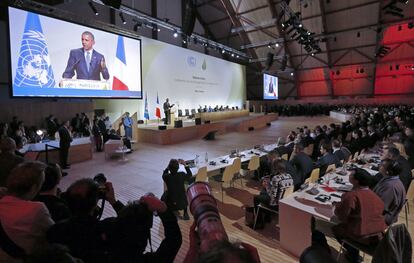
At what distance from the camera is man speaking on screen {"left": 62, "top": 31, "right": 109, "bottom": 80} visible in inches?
342

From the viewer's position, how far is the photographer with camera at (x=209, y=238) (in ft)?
2.21

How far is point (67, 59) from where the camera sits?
8555 mm

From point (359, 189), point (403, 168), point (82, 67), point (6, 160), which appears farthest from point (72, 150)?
point (403, 168)

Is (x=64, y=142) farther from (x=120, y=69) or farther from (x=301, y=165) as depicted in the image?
(x=301, y=165)

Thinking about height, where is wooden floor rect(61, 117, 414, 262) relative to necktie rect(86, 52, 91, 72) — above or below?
below

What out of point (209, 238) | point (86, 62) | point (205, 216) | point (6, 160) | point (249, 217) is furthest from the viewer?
point (86, 62)

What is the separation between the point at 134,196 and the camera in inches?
187

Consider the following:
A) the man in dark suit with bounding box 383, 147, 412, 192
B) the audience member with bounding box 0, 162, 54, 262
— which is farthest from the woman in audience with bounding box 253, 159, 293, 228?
the audience member with bounding box 0, 162, 54, 262

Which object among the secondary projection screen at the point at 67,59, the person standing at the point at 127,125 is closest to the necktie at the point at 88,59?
the secondary projection screen at the point at 67,59

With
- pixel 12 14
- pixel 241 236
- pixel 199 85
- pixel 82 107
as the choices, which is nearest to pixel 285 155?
pixel 241 236

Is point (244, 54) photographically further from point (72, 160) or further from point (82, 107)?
point (72, 160)

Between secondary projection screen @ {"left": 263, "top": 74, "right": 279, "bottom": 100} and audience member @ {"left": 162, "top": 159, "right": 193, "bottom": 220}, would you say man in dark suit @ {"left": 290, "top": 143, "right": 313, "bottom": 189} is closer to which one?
audience member @ {"left": 162, "top": 159, "right": 193, "bottom": 220}

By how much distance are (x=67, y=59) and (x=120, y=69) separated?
2.21 metres

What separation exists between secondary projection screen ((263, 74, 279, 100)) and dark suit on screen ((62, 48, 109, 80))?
15.5 meters
